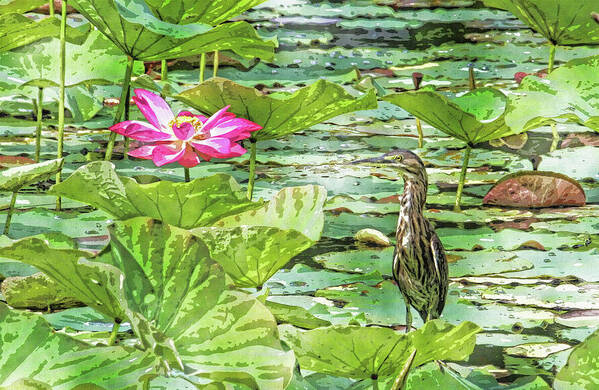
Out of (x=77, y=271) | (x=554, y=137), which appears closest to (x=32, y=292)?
(x=77, y=271)

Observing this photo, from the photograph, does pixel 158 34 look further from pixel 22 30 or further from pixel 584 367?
pixel 584 367

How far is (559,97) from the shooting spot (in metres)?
1.57

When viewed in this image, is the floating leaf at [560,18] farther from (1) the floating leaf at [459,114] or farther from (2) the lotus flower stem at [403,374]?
(2) the lotus flower stem at [403,374]

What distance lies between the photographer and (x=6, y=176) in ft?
4.17

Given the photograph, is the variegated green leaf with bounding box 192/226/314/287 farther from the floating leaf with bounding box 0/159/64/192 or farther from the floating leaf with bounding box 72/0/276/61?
the floating leaf with bounding box 72/0/276/61

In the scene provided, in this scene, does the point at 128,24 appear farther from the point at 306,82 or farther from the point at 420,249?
the point at 306,82

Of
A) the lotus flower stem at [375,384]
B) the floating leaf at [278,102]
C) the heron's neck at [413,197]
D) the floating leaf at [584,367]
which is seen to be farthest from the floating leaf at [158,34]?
the floating leaf at [584,367]

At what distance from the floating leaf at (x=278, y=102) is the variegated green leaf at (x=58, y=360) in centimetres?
58

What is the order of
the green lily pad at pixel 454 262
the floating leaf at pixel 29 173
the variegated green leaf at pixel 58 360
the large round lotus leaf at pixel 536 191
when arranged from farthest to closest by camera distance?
the large round lotus leaf at pixel 536 191, the green lily pad at pixel 454 262, the floating leaf at pixel 29 173, the variegated green leaf at pixel 58 360

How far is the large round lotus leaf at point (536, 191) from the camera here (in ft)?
5.68

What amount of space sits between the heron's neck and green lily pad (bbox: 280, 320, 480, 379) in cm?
37

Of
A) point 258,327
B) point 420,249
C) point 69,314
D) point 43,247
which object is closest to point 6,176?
point 69,314

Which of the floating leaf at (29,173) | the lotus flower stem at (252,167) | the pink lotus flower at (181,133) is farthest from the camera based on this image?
the lotus flower stem at (252,167)

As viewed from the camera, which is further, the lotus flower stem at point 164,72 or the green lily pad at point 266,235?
the lotus flower stem at point 164,72
